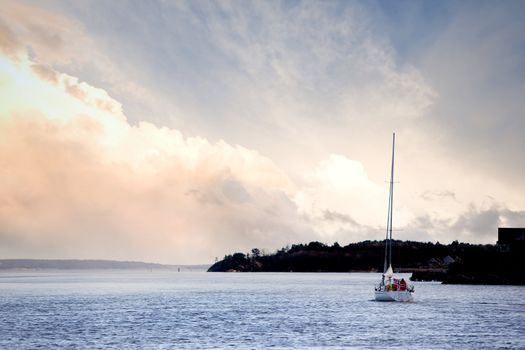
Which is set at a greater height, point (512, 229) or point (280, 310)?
point (512, 229)

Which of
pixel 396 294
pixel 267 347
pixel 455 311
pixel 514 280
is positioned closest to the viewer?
pixel 267 347

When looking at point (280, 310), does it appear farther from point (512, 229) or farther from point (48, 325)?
point (512, 229)

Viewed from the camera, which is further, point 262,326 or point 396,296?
point 396,296

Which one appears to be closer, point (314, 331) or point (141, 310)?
point (314, 331)

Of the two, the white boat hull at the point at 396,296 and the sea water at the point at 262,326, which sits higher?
the white boat hull at the point at 396,296

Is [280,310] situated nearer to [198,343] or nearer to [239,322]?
[239,322]

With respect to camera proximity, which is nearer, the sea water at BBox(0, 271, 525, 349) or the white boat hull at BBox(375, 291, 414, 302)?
the sea water at BBox(0, 271, 525, 349)

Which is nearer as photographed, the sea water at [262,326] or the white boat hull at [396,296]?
the sea water at [262,326]

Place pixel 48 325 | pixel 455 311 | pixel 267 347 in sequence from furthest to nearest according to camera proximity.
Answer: pixel 455 311 < pixel 48 325 < pixel 267 347

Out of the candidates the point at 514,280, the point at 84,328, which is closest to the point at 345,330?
the point at 84,328

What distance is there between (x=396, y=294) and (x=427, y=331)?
119 ft

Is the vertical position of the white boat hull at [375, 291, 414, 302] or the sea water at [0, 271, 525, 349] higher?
the white boat hull at [375, 291, 414, 302]

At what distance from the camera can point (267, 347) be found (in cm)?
5531

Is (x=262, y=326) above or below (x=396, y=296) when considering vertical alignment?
below
